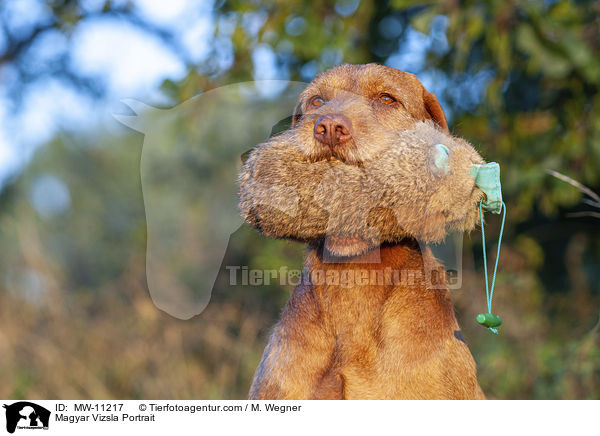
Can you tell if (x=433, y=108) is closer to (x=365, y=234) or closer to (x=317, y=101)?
(x=317, y=101)

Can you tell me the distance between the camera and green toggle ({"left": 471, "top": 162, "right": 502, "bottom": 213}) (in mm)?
2252

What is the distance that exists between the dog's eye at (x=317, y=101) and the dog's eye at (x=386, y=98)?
0.28 m

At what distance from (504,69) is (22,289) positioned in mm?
6885

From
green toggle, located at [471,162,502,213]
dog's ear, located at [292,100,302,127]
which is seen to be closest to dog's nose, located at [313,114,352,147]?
green toggle, located at [471,162,502,213]

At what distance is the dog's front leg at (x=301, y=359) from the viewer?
8.41ft

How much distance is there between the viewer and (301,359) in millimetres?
2629

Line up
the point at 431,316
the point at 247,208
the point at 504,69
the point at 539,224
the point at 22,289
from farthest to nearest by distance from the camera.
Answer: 1. the point at 22,289
2. the point at 539,224
3. the point at 504,69
4. the point at 431,316
5. the point at 247,208

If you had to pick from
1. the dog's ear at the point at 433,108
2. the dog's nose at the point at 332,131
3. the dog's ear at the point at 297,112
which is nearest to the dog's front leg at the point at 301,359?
the dog's nose at the point at 332,131

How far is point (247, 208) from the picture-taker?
2.46 m
